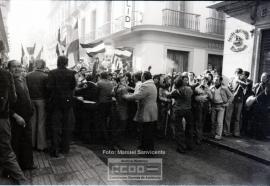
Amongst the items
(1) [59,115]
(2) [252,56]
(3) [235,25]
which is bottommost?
(1) [59,115]

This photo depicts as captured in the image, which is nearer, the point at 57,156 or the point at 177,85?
the point at 57,156

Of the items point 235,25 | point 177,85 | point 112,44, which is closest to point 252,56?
point 235,25

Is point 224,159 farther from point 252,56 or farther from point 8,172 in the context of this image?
point 252,56

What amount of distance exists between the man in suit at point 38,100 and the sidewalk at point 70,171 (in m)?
0.29

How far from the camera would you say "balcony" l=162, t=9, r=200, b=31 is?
12664 millimetres

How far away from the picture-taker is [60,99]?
4660mm

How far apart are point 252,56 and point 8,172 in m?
7.79

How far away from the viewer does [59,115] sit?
4.73 metres

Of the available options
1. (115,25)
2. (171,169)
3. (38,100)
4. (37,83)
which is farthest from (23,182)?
(115,25)

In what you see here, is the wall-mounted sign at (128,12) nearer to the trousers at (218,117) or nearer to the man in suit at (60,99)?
the trousers at (218,117)

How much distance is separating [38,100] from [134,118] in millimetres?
1907

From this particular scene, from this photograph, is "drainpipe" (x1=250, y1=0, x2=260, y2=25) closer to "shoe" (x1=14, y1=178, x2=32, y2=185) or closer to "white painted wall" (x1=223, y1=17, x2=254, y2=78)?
"white painted wall" (x1=223, y1=17, x2=254, y2=78)

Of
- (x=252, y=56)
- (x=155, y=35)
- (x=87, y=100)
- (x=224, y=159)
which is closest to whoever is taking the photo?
(x=224, y=159)

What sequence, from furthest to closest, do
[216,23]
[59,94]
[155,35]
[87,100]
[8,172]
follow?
[216,23], [155,35], [87,100], [59,94], [8,172]
